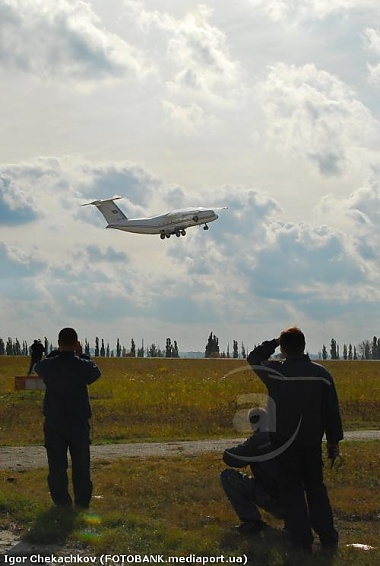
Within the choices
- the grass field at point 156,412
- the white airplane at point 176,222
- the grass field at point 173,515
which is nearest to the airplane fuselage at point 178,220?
the white airplane at point 176,222

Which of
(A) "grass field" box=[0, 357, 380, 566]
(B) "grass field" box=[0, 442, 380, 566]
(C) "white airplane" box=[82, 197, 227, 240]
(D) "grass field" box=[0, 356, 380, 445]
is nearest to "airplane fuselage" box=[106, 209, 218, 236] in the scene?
(C) "white airplane" box=[82, 197, 227, 240]

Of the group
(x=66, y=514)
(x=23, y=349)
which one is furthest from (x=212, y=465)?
(x=23, y=349)

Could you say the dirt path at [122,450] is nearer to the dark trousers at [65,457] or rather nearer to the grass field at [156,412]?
the grass field at [156,412]

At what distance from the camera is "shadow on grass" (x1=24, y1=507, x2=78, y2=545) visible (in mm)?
9934

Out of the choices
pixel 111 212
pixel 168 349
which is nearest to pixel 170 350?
pixel 168 349

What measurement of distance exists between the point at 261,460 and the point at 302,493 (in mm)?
673

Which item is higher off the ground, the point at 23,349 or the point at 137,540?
the point at 23,349

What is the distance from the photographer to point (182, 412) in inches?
1125

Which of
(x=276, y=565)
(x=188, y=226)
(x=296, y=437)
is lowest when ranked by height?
(x=276, y=565)

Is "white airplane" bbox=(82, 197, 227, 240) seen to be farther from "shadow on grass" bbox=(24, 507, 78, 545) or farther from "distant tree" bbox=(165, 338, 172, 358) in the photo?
"distant tree" bbox=(165, 338, 172, 358)

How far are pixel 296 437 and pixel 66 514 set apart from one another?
283cm

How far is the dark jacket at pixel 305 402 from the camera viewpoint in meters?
9.71

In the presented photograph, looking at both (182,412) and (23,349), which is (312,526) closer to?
(182,412)

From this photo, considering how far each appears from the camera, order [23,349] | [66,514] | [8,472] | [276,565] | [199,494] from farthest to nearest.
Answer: [23,349] → [8,472] → [199,494] → [66,514] → [276,565]
